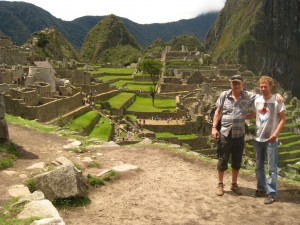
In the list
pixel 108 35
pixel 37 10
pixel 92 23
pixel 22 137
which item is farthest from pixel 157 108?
pixel 92 23

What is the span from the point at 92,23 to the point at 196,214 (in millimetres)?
166075

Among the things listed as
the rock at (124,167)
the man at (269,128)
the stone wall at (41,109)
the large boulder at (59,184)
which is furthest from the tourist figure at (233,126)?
the stone wall at (41,109)

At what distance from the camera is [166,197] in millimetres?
7027

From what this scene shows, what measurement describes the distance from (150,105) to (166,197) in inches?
1350

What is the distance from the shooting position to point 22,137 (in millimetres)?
11125

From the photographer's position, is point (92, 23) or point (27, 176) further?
point (92, 23)

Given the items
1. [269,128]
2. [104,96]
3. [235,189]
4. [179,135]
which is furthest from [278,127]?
[104,96]

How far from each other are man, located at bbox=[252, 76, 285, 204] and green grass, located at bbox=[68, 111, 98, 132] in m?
13.2

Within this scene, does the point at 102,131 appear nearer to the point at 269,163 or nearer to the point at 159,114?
the point at 159,114

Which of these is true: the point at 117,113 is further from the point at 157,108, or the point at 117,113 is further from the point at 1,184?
the point at 1,184

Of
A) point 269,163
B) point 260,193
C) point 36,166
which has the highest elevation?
point 269,163

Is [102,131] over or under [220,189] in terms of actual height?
under

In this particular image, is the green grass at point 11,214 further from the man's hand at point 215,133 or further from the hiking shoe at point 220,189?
the man's hand at point 215,133

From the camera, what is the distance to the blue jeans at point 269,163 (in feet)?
22.7
